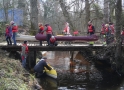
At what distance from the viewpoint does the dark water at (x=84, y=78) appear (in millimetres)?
14922

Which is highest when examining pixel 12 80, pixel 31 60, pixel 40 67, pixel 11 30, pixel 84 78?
pixel 11 30

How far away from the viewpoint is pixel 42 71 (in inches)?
604

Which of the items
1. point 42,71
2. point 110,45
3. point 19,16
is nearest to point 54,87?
point 42,71

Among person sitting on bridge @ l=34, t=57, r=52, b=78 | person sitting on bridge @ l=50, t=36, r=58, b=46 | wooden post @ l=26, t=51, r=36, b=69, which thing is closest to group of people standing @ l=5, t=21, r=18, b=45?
wooden post @ l=26, t=51, r=36, b=69

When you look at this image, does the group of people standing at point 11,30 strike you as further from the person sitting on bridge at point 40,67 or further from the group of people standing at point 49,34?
the person sitting on bridge at point 40,67

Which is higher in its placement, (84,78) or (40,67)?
(40,67)

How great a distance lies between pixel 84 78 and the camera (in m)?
17.2

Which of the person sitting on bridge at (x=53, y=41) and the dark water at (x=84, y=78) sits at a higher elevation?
the person sitting on bridge at (x=53, y=41)

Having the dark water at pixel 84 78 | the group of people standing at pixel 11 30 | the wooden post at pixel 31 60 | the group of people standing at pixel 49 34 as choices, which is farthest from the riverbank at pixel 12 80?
the wooden post at pixel 31 60

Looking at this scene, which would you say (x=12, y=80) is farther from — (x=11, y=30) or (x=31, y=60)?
(x=31, y=60)

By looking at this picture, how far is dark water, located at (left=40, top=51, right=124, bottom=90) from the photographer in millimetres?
14922

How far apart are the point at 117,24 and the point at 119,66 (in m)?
3.33

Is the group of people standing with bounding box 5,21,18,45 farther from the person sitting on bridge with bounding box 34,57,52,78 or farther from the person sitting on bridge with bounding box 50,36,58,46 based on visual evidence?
the person sitting on bridge with bounding box 34,57,52,78

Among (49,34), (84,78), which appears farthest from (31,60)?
(84,78)
